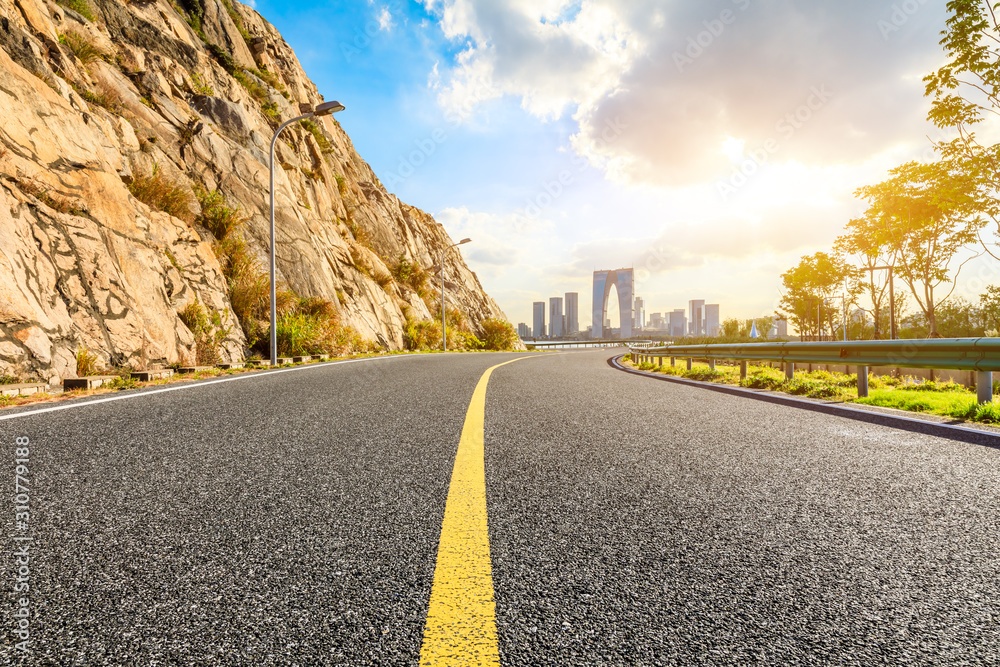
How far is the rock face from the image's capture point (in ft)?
30.5

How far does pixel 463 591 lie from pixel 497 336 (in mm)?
42787

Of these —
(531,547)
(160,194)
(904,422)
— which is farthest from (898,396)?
(160,194)

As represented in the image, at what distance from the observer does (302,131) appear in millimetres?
31516

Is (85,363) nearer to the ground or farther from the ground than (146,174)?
nearer to the ground

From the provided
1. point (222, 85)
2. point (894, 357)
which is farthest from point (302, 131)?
point (894, 357)

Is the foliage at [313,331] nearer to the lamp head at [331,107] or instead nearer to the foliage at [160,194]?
the foliage at [160,194]

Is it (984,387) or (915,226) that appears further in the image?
(915,226)

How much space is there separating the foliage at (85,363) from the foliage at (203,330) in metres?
3.28

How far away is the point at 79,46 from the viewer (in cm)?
1691

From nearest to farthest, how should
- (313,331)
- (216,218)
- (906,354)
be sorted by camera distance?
(906,354)
(216,218)
(313,331)

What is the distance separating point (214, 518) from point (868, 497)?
3149 millimetres

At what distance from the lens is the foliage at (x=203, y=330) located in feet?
41.4

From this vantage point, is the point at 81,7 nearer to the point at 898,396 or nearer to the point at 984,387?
the point at 898,396

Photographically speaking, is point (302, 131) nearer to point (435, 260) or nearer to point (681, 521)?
point (435, 260)
